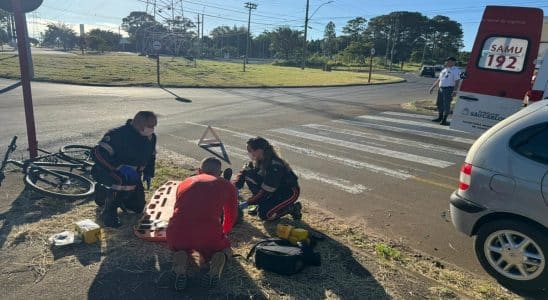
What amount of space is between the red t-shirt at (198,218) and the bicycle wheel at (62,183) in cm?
248

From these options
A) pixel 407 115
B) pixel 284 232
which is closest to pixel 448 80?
pixel 407 115

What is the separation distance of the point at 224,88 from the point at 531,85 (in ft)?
62.2

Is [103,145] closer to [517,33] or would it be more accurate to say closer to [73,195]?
[73,195]

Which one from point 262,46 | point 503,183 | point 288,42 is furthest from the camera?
point 262,46

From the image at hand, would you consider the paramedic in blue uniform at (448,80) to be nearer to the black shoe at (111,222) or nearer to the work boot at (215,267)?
the black shoe at (111,222)

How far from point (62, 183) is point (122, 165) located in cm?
136

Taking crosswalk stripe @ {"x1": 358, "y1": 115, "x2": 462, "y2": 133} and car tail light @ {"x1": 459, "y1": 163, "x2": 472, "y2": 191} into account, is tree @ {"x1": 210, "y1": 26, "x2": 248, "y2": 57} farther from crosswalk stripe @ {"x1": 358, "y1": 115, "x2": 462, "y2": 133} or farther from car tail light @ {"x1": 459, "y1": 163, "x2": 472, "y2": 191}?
car tail light @ {"x1": 459, "y1": 163, "x2": 472, "y2": 191}

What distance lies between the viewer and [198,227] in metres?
3.42

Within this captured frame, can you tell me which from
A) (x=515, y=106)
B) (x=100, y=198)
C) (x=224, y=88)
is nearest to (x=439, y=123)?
(x=515, y=106)

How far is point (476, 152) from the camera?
13.0ft

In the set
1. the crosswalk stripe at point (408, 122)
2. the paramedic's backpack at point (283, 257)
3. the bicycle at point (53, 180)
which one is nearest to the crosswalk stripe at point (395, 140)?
the crosswalk stripe at point (408, 122)

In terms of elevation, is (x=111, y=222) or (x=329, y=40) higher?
(x=329, y=40)

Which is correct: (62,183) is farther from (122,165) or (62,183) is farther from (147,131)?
(147,131)

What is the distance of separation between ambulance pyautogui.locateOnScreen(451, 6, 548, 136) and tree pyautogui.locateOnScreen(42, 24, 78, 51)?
102495 mm
